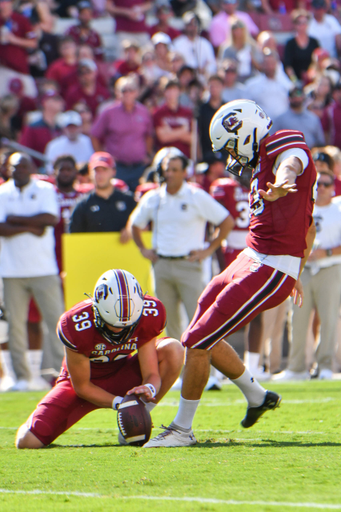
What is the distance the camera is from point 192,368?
4535 mm

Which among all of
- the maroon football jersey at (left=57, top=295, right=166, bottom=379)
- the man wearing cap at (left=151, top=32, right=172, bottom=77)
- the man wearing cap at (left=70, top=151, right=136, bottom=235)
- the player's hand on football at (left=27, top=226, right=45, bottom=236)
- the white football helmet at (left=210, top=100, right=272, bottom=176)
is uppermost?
the man wearing cap at (left=151, top=32, right=172, bottom=77)

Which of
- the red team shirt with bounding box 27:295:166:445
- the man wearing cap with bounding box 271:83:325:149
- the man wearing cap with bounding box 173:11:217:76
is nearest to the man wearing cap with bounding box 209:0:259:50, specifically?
the man wearing cap with bounding box 173:11:217:76

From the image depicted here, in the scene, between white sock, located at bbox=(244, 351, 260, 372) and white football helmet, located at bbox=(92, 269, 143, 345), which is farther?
white sock, located at bbox=(244, 351, 260, 372)

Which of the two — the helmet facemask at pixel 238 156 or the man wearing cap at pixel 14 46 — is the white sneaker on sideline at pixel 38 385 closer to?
the helmet facemask at pixel 238 156

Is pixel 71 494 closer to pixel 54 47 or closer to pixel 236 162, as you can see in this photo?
pixel 236 162

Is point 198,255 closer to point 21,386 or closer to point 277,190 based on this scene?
point 21,386

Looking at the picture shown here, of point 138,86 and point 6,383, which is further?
point 138,86

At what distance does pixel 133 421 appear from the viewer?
4.51 meters

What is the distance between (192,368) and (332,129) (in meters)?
8.32

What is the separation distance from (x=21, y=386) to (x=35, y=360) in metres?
0.64

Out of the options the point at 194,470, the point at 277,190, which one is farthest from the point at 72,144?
the point at 194,470

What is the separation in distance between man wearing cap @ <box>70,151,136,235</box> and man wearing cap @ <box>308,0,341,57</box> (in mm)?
7955

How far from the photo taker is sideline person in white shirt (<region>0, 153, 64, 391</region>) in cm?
795

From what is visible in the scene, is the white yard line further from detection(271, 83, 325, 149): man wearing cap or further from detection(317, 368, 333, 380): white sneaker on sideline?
detection(271, 83, 325, 149): man wearing cap
